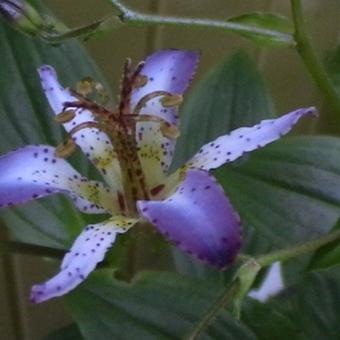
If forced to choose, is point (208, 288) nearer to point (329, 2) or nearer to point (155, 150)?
point (155, 150)

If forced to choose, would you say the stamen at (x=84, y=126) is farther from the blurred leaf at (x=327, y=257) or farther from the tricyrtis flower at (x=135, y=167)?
the blurred leaf at (x=327, y=257)

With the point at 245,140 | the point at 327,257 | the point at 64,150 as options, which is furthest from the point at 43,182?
the point at 327,257

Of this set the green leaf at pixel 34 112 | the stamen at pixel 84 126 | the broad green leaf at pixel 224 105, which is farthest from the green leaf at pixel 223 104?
the stamen at pixel 84 126

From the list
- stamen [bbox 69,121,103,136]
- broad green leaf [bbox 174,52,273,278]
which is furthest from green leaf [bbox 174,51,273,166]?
stamen [bbox 69,121,103,136]

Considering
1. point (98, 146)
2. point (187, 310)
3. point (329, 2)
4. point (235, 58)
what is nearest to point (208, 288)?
point (187, 310)

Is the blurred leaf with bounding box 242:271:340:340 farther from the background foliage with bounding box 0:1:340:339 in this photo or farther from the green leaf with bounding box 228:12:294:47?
the green leaf with bounding box 228:12:294:47

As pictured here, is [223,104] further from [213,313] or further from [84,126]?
Result: [213,313]
